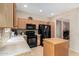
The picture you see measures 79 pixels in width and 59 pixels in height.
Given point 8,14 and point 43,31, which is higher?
point 8,14

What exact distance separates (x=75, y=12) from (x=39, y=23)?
95.5 inches

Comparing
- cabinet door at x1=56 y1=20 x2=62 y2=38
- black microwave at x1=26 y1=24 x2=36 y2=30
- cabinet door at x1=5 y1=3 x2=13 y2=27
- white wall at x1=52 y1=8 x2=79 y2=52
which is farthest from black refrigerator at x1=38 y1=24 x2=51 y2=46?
cabinet door at x1=5 y1=3 x2=13 y2=27

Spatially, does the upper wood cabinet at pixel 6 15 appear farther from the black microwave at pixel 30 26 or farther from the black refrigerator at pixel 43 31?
the black refrigerator at pixel 43 31

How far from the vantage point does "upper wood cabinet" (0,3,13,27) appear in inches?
52.7

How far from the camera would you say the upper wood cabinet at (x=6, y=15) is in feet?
4.39

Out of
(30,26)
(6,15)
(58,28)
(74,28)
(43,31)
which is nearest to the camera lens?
(6,15)

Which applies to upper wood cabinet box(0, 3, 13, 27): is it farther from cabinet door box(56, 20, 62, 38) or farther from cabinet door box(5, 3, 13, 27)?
cabinet door box(56, 20, 62, 38)

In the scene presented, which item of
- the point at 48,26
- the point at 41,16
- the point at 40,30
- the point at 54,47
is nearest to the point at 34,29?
the point at 40,30

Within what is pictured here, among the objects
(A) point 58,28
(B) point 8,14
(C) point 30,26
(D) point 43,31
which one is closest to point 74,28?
(A) point 58,28

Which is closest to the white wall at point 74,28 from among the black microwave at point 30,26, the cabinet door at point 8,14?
the black microwave at point 30,26

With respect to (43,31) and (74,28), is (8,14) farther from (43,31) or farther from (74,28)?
(43,31)

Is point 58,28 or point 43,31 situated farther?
point 58,28

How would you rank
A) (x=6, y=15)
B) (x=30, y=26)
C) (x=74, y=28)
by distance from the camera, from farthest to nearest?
(x=30, y=26) < (x=74, y=28) < (x=6, y=15)

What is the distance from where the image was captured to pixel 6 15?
1.36 m
